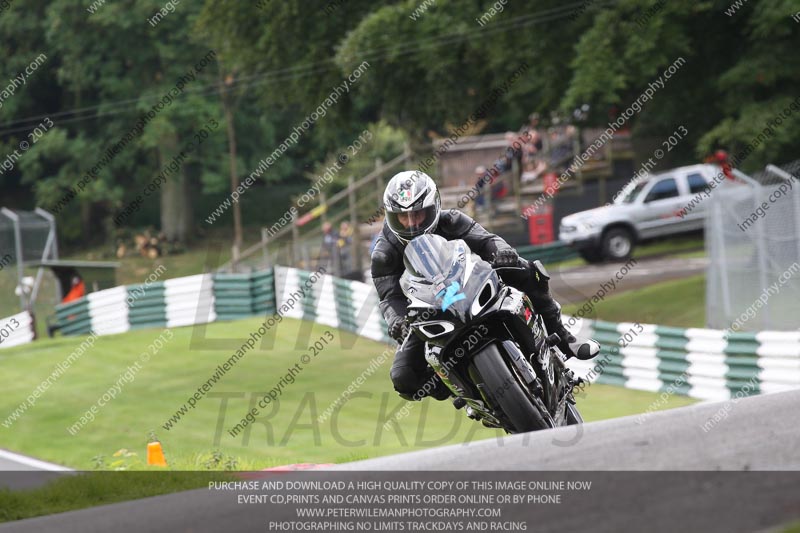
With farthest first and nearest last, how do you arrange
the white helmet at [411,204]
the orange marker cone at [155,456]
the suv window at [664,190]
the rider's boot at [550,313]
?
the suv window at [664,190]
the orange marker cone at [155,456]
the rider's boot at [550,313]
the white helmet at [411,204]

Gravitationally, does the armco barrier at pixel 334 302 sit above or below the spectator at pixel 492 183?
below

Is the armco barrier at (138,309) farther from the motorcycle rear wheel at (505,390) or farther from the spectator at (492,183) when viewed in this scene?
the motorcycle rear wheel at (505,390)

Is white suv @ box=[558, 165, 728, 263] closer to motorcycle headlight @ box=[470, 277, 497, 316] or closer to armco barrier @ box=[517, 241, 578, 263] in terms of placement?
armco barrier @ box=[517, 241, 578, 263]

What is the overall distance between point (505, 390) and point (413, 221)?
128cm

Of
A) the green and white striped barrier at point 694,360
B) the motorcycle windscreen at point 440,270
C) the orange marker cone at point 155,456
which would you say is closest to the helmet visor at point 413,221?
the motorcycle windscreen at point 440,270

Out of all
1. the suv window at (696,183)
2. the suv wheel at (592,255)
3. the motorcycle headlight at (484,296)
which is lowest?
the motorcycle headlight at (484,296)

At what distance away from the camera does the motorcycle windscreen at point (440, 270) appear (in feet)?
22.6

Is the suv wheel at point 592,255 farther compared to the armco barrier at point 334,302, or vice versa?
the suv wheel at point 592,255

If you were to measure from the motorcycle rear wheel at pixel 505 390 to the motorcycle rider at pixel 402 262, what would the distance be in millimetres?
650

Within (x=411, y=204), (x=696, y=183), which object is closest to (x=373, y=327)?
(x=696, y=183)

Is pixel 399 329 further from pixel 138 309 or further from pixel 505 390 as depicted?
pixel 138 309

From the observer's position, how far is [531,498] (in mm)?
5027

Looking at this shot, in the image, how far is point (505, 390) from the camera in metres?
6.88

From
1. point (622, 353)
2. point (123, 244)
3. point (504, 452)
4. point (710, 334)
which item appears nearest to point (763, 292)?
point (710, 334)
